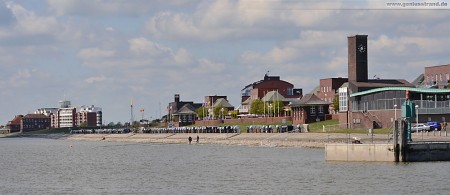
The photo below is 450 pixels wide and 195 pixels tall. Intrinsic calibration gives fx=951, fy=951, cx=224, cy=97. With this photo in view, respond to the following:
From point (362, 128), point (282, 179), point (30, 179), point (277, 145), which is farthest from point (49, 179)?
point (362, 128)

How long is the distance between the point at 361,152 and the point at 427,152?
195 inches

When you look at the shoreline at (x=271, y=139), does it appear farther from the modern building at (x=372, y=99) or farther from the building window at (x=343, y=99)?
the building window at (x=343, y=99)

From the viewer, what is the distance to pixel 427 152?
7131 cm

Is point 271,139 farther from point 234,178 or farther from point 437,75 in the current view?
point 234,178

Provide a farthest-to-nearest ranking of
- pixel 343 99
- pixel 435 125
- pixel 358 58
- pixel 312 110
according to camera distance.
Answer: pixel 312 110, pixel 358 58, pixel 343 99, pixel 435 125

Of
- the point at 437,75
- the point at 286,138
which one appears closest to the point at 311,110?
the point at 437,75

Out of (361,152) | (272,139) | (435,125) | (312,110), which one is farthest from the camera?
(312,110)

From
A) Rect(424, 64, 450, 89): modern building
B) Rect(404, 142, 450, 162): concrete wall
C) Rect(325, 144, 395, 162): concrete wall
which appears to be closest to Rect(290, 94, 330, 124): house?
Rect(424, 64, 450, 89): modern building

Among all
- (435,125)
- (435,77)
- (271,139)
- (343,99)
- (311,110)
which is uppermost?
(435,77)

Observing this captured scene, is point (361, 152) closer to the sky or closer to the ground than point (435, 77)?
closer to the ground

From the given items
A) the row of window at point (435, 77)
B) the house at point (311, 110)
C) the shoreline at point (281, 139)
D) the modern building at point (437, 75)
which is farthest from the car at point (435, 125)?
→ the row of window at point (435, 77)

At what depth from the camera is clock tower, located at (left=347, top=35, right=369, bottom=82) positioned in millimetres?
136000

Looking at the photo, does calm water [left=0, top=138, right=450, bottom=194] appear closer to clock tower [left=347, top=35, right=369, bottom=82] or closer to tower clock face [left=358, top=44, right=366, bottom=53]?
clock tower [left=347, top=35, right=369, bottom=82]

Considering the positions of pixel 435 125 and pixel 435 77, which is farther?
pixel 435 77
